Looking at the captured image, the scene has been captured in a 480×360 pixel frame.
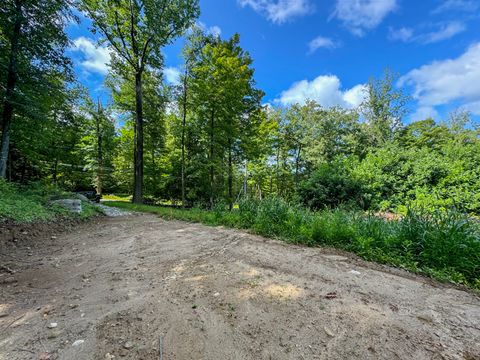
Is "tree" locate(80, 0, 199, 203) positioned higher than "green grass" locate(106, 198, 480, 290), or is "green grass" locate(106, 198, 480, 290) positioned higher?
"tree" locate(80, 0, 199, 203)

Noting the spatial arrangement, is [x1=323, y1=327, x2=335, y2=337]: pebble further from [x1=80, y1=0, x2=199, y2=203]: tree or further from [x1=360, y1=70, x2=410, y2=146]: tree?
[x1=360, y1=70, x2=410, y2=146]: tree

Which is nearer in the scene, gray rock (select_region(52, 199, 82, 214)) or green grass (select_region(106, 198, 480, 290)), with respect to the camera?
green grass (select_region(106, 198, 480, 290))

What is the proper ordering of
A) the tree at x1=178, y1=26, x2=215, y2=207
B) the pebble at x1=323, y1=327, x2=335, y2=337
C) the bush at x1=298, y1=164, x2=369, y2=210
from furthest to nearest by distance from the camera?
1. the tree at x1=178, y1=26, x2=215, y2=207
2. the bush at x1=298, y1=164, x2=369, y2=210
3. the pebble at x1=323, y1=327, x2=335, y2=337

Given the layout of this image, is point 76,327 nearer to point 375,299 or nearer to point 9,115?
point 375,299

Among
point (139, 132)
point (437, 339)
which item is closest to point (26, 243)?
point (437, 339)

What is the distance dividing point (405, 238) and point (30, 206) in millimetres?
7847

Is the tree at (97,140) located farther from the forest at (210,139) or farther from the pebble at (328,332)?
the pebble at (328,332)

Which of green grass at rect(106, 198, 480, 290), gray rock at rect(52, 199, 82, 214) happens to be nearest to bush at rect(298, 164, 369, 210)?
green grass at rect(106, 198, 480, 290)

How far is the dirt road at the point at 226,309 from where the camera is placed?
1435 mm

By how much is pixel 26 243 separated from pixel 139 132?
25.8 ft

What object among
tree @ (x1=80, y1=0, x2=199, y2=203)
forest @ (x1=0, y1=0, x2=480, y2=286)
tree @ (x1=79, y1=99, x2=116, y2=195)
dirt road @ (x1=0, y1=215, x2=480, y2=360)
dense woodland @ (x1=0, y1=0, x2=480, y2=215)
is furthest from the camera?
tree @ (x1=79, y1=99, x2=116, y2=195)

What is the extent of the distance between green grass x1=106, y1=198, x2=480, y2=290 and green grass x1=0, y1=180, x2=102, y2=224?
4.96 m

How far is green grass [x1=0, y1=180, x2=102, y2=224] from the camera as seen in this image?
4445 millimetres

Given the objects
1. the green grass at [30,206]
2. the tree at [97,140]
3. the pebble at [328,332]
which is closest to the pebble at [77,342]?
the pebble at [328,332]
